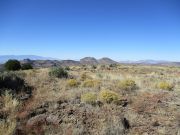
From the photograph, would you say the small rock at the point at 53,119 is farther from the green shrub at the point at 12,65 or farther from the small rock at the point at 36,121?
the green shrub at the point at 12,65

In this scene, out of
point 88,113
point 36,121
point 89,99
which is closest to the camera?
point 36,121

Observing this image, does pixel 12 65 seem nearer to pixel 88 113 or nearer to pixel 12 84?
pixel 12 84

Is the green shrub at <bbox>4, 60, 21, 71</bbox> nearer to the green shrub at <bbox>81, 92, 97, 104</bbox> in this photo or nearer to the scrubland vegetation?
the scrubland vegetation

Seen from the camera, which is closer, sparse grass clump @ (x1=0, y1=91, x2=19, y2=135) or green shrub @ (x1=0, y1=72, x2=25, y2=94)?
sparse grass clump @ (x1=0, y1=91, x2=19, y2=135)

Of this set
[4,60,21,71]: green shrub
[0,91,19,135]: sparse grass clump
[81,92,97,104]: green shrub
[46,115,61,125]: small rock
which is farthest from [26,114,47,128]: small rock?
[4,60,21,71]: green shrub

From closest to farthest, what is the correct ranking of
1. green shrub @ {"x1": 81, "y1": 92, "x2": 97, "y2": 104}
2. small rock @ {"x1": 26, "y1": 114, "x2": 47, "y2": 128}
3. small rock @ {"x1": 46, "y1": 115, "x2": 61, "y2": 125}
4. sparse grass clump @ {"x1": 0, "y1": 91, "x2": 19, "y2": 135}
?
1. sparse grass clump @ {"x1": 0, "y1": 91, "x2": 19, "y2": 135}
2. small rock @ {"x1": 26, "y1": 114, "x2": 47, "y2": 128}
3. small rock @ {"x1": 46, "y1": 115, "x2": 61, "y2": 125}
4. green shrub @ {"x1": 81, "y1": 92, "x2": 97, "y2": 104}

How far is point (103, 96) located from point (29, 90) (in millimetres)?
4806

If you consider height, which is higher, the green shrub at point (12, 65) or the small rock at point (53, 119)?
the green shrub at point (12, 65)

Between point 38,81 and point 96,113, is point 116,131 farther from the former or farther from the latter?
point 38,81

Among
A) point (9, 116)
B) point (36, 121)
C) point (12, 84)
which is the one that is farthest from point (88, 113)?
point (12, 84)

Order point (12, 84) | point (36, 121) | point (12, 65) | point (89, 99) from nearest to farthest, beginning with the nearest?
1. point (36, 121)
2. point (89, 99)
3. point (12, 84)
4. point (12, 65)

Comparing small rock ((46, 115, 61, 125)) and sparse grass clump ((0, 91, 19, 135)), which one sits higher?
sparse grass clump ((0, 91, 19, 135))

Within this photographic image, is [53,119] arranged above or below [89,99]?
below

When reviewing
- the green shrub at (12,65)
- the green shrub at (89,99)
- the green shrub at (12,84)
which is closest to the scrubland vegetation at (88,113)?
the green shrub at (89,99)
